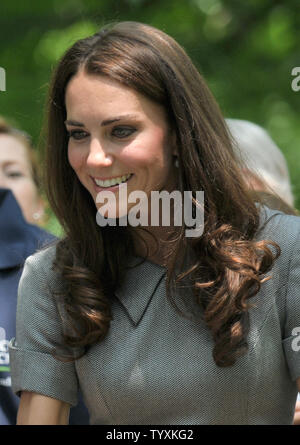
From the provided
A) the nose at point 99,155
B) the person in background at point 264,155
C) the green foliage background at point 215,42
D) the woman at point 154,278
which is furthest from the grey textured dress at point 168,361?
the green foliage background at point 215,42

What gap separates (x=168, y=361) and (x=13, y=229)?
901 mm

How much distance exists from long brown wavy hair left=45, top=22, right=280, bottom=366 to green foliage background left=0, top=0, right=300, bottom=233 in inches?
112

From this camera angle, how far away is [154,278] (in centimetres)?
217

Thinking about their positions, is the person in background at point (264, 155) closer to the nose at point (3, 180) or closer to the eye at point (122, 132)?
the nose at point (3, 180)

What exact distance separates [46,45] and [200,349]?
3628 mm

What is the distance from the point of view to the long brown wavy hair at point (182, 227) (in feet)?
6.59

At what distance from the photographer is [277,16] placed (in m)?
5.50

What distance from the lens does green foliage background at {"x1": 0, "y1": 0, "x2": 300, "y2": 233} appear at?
509 cm

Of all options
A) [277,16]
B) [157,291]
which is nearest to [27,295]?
[157,291]

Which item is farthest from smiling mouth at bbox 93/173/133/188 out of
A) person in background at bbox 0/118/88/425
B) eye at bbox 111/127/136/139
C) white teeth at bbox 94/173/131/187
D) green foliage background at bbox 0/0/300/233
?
green foliage background at bbox 0/0/300/233

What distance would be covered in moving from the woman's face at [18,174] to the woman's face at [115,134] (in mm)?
1078

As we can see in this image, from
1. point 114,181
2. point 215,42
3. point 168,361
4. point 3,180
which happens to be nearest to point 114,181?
point 114,181

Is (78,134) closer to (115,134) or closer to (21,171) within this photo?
(115,134)

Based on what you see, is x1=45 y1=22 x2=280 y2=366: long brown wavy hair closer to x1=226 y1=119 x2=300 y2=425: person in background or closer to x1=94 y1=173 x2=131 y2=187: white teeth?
x1=94 y1=173 x2=131 y2=187: white teeth
